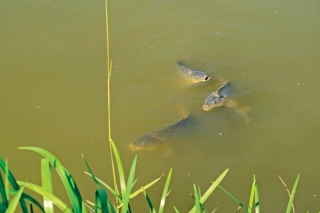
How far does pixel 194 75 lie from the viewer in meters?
4.39

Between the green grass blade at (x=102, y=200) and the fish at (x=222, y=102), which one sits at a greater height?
the green grass blade at (x=102, y=200)

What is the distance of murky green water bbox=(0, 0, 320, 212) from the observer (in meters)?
3.46

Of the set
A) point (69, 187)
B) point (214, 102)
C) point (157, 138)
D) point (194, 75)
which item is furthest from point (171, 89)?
point (69, 187)

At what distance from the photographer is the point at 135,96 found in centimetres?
422

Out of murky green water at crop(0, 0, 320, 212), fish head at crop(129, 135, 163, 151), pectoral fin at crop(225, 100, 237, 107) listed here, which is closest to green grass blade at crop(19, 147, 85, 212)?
murky green water at crop(0, 0, 320, 212)

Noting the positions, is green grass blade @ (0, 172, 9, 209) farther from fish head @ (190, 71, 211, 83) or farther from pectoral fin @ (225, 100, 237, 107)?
fish head @ (190, 71, 211, 83)

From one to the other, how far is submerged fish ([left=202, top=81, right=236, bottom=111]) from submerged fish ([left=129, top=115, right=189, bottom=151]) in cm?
32

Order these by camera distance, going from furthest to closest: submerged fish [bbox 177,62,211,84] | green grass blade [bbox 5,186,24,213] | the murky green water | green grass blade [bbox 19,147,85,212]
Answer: submerged fish [bbox 177,62,211,84]
the murky green water
green grass blade [bbox 19,147,85,212]
green grass blade [bbox 5,186,24,213]

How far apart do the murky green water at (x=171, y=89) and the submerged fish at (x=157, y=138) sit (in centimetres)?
6

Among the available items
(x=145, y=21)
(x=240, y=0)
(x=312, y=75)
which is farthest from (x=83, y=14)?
(x=312, y=75)

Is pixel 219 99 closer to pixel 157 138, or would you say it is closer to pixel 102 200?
pixel 157 138

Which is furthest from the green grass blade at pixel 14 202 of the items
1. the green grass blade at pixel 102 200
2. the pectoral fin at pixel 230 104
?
→ the pectoral fin at pixel 230 104

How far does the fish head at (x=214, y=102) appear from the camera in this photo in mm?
3979

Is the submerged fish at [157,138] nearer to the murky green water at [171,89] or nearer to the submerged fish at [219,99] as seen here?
the murky green water at [171,89]
